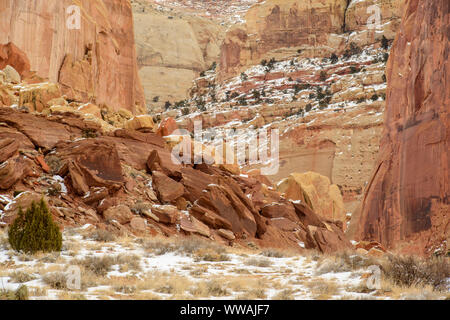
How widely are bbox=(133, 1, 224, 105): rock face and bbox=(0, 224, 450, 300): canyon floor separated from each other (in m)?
101

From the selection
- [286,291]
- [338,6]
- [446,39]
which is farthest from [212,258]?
[338,6]

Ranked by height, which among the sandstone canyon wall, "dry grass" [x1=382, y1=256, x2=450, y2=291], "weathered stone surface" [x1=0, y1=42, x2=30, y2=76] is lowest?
"dry grass" [x1=382, y1=256, x2=450, y2=291]

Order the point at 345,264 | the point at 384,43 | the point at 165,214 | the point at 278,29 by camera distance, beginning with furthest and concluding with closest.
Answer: the point at 278,29
the point at 384,43
the point at 165,214
the point at 345,264

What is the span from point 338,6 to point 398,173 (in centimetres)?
6956

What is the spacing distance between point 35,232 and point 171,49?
122 meters

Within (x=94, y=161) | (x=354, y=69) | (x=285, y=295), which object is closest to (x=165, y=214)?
(x=94, y=161)

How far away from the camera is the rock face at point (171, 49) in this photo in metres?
118

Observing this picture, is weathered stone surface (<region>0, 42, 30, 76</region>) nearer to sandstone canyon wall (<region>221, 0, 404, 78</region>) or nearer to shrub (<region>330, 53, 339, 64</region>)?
shrub (<region>330, 53, 339, 64</region>)

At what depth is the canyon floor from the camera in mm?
7590

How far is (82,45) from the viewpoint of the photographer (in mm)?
28781

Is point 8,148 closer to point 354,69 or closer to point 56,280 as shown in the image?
point 56,280

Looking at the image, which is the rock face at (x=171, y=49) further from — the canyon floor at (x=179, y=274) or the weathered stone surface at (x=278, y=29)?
the canyon floor at (x=179, y=274)

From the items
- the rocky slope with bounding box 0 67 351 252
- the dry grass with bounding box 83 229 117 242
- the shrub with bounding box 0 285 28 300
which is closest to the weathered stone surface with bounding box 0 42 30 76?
the rocky slope with bounding box 0 67 351 252

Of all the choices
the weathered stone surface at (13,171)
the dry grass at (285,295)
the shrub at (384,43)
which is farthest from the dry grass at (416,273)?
the shrub at (384,43)
